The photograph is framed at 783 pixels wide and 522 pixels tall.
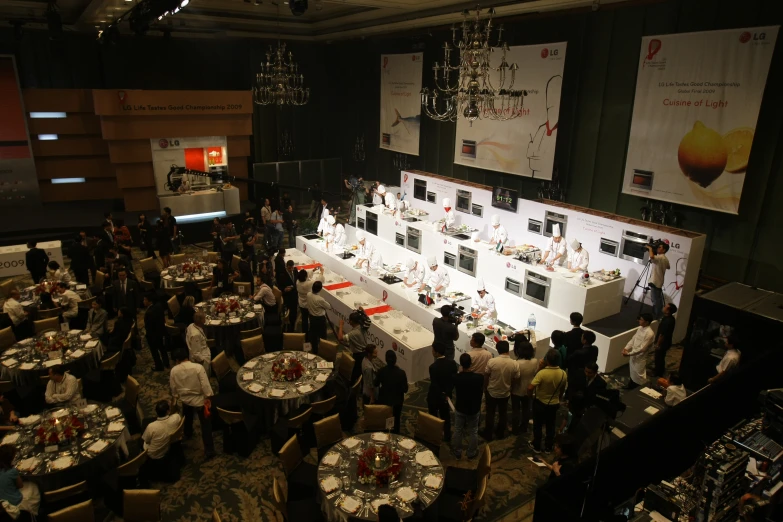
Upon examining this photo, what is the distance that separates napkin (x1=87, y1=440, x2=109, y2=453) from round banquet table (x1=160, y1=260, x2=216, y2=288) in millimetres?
4445

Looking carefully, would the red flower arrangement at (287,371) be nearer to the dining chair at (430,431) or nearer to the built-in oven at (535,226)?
the dining chair at (430,431)

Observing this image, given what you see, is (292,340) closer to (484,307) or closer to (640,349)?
(484,307)

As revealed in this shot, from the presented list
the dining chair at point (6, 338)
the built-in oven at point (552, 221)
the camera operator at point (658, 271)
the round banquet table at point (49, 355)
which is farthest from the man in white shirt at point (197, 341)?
the camera operator at point (658, 271)

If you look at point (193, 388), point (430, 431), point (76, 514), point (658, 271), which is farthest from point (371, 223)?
point (76, 514)

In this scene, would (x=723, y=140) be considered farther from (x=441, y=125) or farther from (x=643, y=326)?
(x=441, y=125)

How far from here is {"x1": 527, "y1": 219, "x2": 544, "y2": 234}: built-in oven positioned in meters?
10.4

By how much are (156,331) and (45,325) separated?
1663 mm

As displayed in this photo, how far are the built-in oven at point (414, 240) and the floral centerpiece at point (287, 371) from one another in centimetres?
506

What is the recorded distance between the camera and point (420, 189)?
12.9 m

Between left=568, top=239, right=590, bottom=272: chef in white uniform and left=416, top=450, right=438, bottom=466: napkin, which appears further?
left=568, top=239, right=590, bottom=272: chef in white uniform

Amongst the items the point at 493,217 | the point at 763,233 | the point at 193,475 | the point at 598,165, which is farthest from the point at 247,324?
the point at 763,233

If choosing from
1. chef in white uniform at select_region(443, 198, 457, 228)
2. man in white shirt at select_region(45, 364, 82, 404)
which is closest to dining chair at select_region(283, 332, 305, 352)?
man in white shirt at select_region(45, 364, 82, 404)

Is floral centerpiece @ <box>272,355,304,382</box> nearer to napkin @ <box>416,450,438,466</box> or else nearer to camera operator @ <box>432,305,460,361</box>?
camera operator @ <box>432,305,460,361</box>

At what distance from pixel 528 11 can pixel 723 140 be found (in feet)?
15.7
